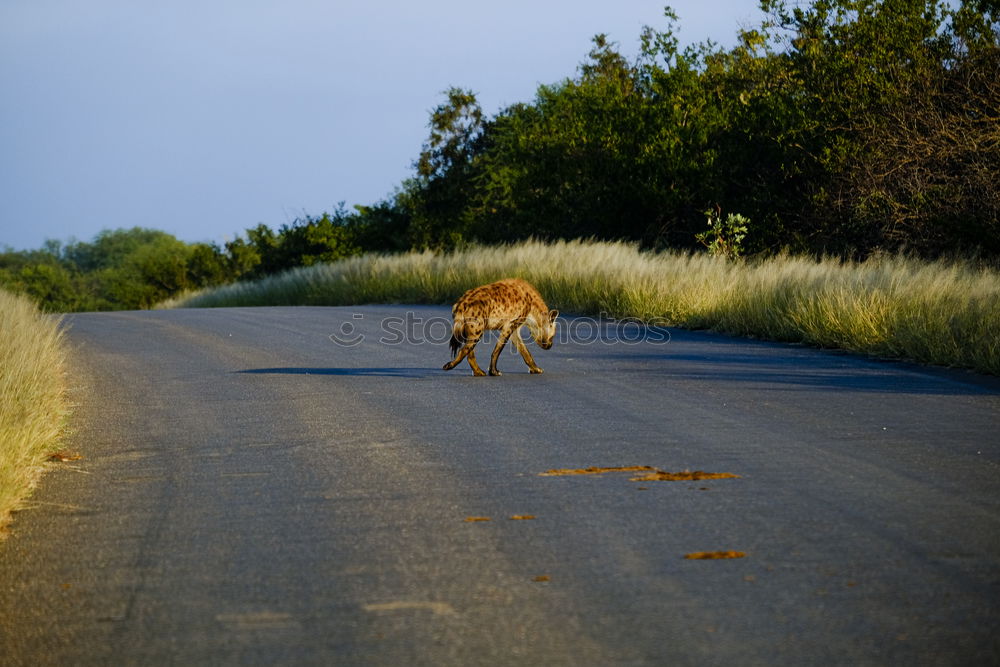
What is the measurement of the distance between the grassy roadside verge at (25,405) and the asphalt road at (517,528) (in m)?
0.24

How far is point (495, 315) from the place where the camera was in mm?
12930

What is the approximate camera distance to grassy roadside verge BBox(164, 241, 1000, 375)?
47.9ft

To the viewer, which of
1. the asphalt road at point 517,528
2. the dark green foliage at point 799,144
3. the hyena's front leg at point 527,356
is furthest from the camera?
the dark green foliage at point 799,144

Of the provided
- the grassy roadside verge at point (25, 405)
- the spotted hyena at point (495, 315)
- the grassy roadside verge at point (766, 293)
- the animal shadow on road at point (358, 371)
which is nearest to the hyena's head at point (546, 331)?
the spotted hyena at point (495, 315)

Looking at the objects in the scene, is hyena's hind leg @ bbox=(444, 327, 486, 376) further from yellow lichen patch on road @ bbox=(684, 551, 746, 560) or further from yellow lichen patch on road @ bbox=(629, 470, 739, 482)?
yellow lichen patch on road @ bbox=(684, 551, 746, 560)

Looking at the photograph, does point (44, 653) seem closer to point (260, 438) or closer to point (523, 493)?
point (523, 493)

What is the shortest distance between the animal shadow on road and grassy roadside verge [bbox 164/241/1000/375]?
17.9 feet

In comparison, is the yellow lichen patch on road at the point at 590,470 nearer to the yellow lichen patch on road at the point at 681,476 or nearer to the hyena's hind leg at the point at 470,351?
the yellow lichen patch on road at the point at 681,476

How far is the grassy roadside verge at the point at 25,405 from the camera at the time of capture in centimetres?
745

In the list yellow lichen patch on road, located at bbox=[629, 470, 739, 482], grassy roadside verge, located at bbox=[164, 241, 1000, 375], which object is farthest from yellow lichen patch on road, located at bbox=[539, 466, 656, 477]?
grassy roadside verge, located at bbox=[164, 241, 1000, 375]

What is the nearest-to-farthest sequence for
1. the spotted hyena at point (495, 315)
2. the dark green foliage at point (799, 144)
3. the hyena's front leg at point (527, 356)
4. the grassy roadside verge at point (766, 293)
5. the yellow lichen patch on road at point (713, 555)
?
the yellow lichen patch on road at point (713, 555) < the spotted hyena at point (495, 315) < the hyena's front leg at point (527, 356) < the grassy roadside verge at point (766, 293) < the dark green foliage at point (799, 144)

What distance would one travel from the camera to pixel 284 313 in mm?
25344

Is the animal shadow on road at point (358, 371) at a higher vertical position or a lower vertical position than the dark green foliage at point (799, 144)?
lower

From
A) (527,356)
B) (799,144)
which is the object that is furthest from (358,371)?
(799,144)
